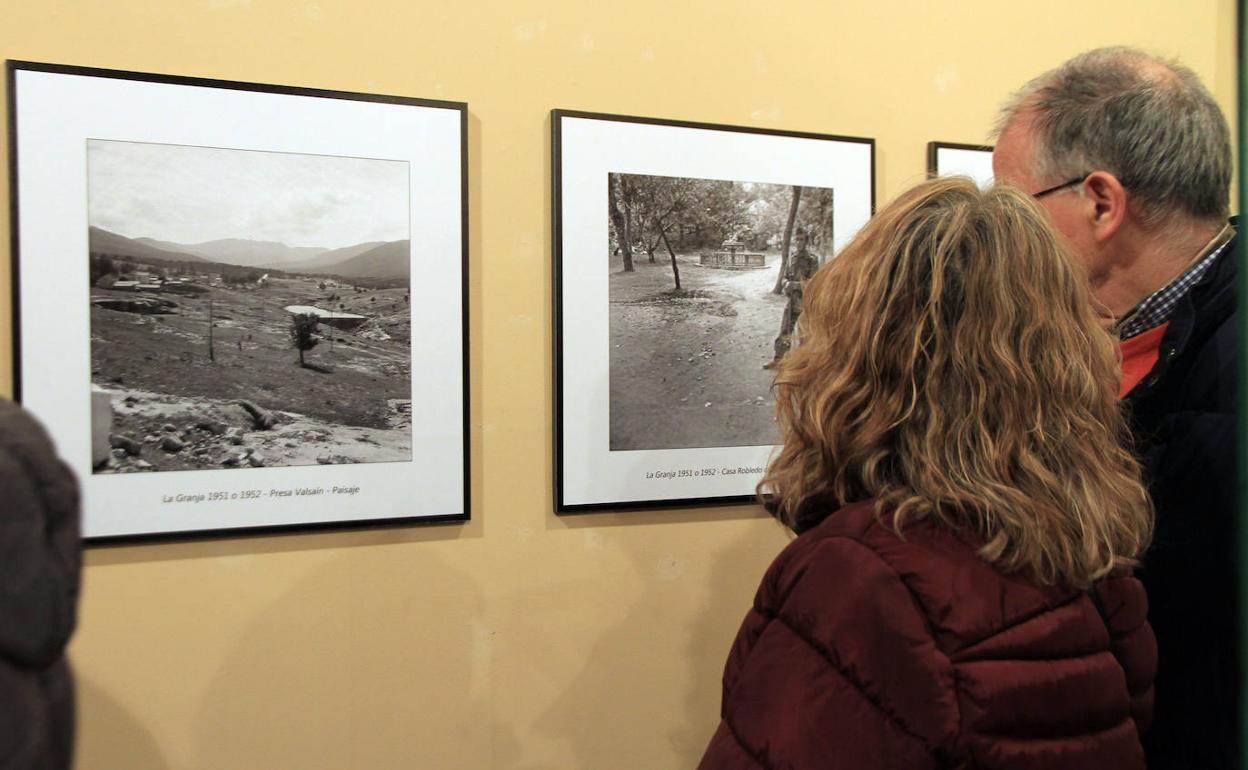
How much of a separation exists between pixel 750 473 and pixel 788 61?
29.1 inches

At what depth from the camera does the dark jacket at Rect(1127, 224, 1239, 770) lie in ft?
3.33

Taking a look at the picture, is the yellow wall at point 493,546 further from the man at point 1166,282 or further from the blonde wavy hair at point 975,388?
the blonde wavy hair at point 975,388

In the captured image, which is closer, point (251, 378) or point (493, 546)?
point (251, 378)

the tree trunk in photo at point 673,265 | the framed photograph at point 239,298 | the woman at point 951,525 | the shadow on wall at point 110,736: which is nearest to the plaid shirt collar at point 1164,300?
the woman at point 951,525

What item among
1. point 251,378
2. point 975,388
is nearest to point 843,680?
point 975,388

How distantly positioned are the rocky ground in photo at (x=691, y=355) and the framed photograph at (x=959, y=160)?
15.4 inches

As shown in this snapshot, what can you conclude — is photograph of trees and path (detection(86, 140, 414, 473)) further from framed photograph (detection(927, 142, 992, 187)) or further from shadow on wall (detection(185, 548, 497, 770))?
framed photograph (detection(927, 142, 992, 187))

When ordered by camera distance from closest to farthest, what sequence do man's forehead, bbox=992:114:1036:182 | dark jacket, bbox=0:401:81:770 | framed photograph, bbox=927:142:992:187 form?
dark jacket, bbox=0:401:81:770, man's forehead, bbox=992:114:1036:182, framed photograph, bbox=927:142:992:187

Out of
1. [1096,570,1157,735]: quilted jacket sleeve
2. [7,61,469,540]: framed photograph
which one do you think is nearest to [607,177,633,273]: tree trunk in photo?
[7,61,469,540]: framed photograph

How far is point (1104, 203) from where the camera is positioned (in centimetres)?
116

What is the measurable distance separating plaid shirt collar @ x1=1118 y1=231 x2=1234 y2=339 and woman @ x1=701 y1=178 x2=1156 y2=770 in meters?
0.31

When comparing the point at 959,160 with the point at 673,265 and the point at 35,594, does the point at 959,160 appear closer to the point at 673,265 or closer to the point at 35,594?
the point at 673,265

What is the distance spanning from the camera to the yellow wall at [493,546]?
126 centimetres

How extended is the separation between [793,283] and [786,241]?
0.08m
